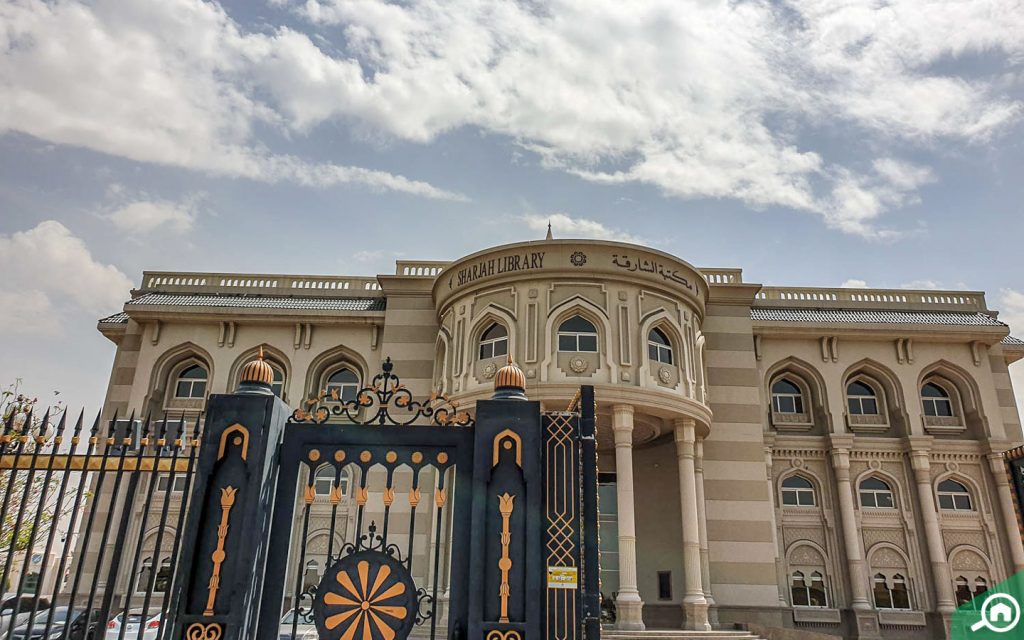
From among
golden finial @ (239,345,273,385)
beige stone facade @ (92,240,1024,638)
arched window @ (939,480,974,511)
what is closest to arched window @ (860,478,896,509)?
beige stone facade @ (92,240,1024,638)

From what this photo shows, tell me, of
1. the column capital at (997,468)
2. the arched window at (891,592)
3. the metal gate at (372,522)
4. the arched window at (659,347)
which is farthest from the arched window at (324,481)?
the column capital at (997,468)

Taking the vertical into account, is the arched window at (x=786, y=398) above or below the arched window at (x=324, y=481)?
above

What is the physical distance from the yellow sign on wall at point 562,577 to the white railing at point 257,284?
17.0 metres

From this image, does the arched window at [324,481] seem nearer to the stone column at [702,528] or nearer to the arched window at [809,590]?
the stone column at [702,528]

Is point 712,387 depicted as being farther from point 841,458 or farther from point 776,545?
point 776,545

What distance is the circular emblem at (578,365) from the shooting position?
16.3 m

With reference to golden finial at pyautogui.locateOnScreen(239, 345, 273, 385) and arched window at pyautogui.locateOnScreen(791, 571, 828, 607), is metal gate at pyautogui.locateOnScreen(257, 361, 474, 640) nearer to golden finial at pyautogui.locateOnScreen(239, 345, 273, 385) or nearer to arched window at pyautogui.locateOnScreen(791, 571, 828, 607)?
golden finial at pyautogui.locateOnScreen(239, 345, 273, 385)

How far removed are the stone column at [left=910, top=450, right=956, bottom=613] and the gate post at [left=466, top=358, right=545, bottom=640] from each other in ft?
57.3

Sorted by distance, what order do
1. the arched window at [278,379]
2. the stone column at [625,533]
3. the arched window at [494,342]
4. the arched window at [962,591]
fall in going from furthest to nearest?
the arched window at [278,379] < the arched window at [962,591] < the arched window at [494,342] < the stone column at [625,533]

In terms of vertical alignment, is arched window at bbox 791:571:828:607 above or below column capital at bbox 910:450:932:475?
below

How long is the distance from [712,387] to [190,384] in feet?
50.0

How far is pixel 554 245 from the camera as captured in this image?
56.6 feet

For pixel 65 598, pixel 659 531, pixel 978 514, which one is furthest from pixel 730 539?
pixel 65 598

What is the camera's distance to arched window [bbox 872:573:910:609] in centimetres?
1884
